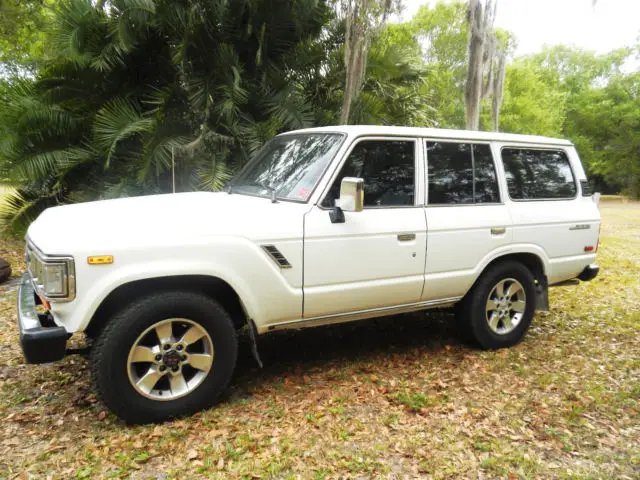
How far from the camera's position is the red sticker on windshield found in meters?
3.73

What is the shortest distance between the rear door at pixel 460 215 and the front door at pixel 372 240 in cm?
14

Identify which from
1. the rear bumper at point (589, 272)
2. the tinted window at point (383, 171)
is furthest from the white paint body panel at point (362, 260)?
the rear bumper at point (589, 272)

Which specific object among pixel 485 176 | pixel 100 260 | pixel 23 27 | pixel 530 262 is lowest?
pixel 530 262

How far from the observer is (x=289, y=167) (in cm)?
411

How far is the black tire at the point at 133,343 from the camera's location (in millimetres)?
3072

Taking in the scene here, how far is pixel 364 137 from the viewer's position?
3.95 meters

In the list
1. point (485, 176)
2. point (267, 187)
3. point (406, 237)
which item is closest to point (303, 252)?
point (267, 187)

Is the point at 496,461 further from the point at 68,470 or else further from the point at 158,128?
the point at 158,128

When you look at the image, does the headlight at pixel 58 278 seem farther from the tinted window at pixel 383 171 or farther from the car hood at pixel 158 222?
the tinted window at pixel 383 171

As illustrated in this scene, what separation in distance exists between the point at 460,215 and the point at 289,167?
5.04 feet

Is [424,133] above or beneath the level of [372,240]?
above

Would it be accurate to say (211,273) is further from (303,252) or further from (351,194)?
(351,194)

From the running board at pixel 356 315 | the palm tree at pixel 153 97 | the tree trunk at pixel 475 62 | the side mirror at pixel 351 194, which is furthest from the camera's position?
the tree trunk at pixel 475 62

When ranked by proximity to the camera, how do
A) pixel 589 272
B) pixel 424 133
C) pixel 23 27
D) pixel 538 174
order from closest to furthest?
pixel 424 133
pixel 538 174
pixel 589 272
pixel 23 27
